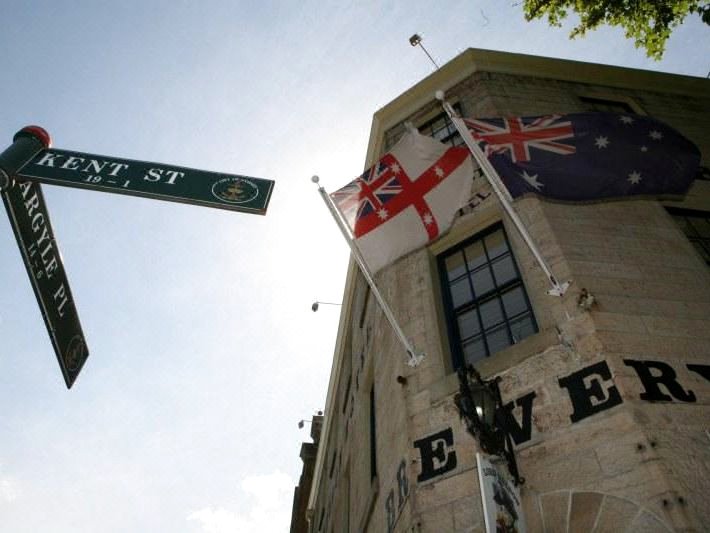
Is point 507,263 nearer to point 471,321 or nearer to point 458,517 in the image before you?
point 471,321

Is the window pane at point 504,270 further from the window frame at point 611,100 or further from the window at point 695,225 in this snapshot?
the window frame at point 611,100

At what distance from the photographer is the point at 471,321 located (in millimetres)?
7750

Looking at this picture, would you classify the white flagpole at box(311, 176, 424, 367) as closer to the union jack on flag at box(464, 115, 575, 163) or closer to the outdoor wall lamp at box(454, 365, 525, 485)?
the outdoor wall lamp at box(454, 365, 525, 485)

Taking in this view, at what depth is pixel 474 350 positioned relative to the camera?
7324 mm

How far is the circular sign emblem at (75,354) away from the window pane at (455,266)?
18.4 feet

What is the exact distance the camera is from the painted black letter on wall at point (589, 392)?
514 centimetres

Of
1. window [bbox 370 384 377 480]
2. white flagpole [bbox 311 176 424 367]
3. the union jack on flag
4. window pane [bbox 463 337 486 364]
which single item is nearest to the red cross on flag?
white flagpole [bbox 311 176 424 367]

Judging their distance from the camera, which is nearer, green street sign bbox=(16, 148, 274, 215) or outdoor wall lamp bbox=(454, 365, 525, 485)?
outdoor wall lamp bbox=(454, 365, 525, 485)

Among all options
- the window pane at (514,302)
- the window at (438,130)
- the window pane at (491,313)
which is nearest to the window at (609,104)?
the window at (438,130)

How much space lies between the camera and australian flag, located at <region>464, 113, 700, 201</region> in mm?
6906

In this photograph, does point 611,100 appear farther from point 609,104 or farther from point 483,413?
point 483,413

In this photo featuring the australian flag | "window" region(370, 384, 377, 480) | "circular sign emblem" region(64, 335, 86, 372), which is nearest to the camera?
"circular sign emblem" region(64, 335, 86, 372)

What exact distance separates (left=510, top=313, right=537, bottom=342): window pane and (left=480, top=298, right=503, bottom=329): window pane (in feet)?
0.95

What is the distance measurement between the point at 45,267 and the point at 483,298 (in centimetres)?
571
